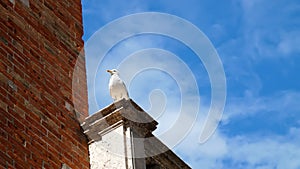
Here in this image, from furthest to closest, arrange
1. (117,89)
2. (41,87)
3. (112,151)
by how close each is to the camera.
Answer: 1. (117,89)
2. (41,87)
3. (112,151)

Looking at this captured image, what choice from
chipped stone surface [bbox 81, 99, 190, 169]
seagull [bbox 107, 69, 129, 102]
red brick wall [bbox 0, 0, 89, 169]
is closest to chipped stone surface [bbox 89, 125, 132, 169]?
chipped stone surface [bbox 81, 99, 190, 169]

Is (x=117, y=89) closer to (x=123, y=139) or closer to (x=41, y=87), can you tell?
(x=123, y=139)

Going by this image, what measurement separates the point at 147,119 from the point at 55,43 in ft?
5.24

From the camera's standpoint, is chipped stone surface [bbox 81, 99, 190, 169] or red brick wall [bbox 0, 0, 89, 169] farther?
chipped stone surface [bbox 81, 99, 190, 169]

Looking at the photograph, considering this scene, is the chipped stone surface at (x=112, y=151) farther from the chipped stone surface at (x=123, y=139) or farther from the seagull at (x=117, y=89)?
the seagull at (x=117, y=89)

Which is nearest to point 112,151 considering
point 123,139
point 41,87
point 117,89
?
point 123,139

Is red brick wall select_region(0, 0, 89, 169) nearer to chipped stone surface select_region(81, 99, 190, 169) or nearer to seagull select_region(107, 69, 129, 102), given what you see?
chipped stone surface select_region(81, 99, 190, 169)

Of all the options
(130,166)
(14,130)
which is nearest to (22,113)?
(14,130)

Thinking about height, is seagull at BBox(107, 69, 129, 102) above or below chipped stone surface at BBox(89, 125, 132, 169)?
above

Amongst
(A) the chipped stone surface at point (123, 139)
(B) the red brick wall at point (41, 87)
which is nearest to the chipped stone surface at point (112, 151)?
(A) the chipped stone surface at point (123, 139)

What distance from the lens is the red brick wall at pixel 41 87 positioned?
10.0 m

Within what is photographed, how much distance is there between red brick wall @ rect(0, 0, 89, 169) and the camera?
1002cm

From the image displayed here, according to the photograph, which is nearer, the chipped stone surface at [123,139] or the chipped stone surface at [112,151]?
the chipped stone surface at [112,151]

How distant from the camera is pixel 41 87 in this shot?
10.8 m
